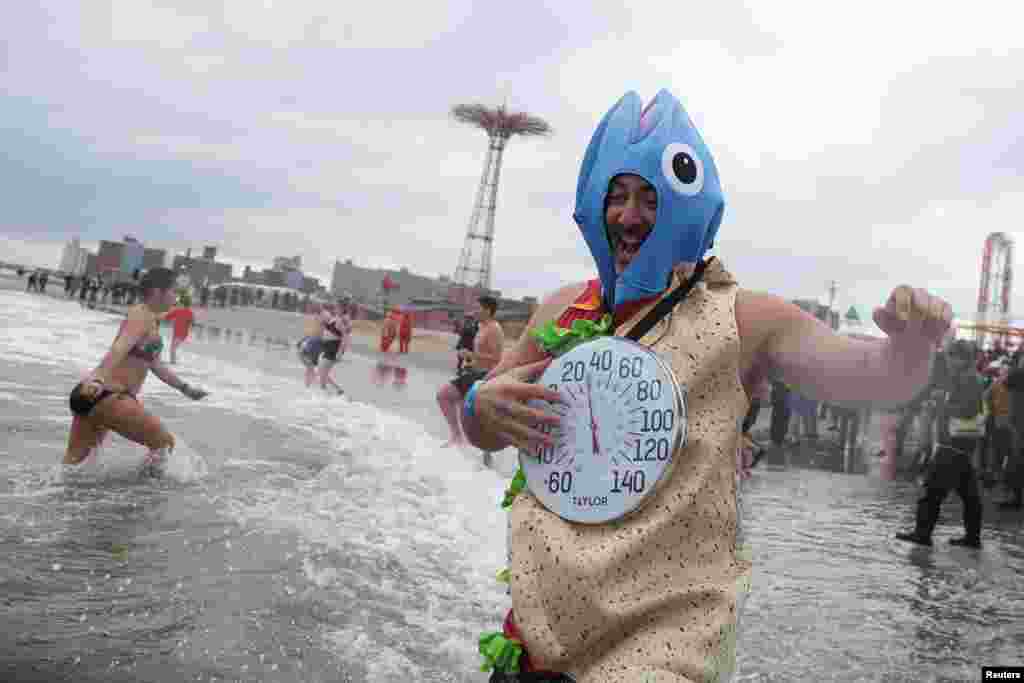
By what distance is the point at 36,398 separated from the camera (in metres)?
9.58

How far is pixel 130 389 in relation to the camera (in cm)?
673

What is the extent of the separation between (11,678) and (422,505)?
390cm

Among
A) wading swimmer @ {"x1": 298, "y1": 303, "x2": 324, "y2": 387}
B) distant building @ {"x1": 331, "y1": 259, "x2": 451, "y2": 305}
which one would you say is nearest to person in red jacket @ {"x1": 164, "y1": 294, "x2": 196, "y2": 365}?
wading swimmer @ {"x1": 298, "y1": 303, "x2": 324, "y2": 387}

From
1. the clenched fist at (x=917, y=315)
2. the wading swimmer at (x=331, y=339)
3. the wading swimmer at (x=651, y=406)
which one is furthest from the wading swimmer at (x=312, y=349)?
the clenched fist at (x=917, y=315)

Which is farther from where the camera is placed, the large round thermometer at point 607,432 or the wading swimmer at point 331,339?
the wading swimmer at point 331,339

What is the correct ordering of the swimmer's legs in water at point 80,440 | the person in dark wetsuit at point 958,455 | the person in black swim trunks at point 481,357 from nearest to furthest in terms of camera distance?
the swimmer's legs in water at point 80,440 < the person in dark wetsuit at point 958,455 < the person in black swim trunks at point 481,357

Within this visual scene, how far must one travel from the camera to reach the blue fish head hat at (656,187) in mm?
1914

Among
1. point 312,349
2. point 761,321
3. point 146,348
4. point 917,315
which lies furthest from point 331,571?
point 312,349

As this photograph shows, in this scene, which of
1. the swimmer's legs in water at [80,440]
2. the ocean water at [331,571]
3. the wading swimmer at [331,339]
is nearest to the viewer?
the ocean water at [331,571]

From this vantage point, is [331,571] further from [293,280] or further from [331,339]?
[293,280]

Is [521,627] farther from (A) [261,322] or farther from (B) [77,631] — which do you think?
(A) [261,322]

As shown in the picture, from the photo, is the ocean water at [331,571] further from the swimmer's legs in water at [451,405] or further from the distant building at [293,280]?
the distant building at [293,280]

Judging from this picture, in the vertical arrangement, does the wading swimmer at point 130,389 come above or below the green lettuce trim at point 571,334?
below

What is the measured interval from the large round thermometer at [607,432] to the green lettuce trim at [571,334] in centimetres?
5
